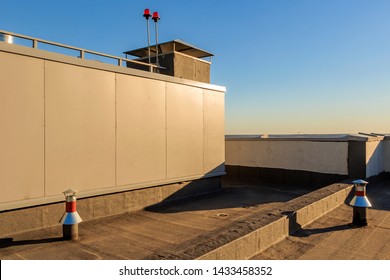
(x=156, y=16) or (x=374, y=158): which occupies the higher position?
(x=156, y=16)

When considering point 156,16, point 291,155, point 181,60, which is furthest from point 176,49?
point 291,155

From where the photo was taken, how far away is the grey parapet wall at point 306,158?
1309 centimetres

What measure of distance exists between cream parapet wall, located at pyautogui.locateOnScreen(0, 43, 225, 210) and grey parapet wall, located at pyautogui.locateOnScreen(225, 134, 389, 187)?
5071mm

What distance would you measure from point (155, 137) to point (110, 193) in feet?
8.20

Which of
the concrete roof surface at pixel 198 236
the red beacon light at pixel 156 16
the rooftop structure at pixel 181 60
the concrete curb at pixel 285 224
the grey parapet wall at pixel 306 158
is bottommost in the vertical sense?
the concrete roof surface at pixel 198 236

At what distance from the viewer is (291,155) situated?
15.1 metres

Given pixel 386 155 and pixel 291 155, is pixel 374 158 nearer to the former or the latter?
pixel 386 155

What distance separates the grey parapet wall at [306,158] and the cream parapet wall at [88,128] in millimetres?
5071

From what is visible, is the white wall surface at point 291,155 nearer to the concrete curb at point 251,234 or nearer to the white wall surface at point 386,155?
the white wall surface at point 386,155

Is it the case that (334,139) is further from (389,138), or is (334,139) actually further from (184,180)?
(184,180)

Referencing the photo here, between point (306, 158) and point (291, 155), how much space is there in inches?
29.9

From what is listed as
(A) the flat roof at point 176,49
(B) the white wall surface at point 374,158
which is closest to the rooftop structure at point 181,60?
(A) the flat roof at point 176,49

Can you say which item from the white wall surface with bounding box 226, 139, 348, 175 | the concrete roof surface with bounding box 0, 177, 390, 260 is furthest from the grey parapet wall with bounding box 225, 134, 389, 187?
the concrete roof surface with bounding box 0, 177, 390, 260
